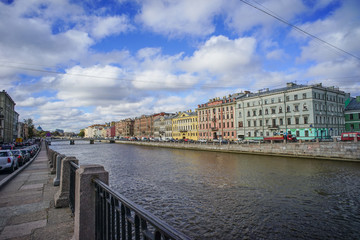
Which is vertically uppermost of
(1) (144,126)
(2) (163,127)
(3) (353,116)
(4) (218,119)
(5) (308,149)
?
(4) (218,119)

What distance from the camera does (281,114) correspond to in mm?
52969

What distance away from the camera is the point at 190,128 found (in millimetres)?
85562

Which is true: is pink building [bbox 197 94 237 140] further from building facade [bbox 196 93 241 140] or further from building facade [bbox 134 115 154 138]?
building facade [bbox 134 115 154 138]

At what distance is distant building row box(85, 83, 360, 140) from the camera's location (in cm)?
4800

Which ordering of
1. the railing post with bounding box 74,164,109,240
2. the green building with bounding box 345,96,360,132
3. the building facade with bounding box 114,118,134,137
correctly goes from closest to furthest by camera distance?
the railing post with bounding box 74,164,109,240 → the green building with bounding box 345,96,360,132 → the building facade with bounding box 114,118,134,137

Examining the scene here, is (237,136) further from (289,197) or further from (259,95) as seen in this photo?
(289,197)

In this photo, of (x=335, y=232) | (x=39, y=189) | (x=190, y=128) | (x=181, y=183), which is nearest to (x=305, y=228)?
(x=335, y=232)

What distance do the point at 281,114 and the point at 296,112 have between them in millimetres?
3668

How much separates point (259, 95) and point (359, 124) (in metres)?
23.4

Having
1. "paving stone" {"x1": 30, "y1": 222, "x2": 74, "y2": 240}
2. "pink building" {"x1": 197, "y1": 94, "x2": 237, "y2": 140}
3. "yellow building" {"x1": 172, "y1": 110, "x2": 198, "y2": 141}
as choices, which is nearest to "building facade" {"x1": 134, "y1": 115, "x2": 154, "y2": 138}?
"yellow building" {"x1": 172, "y1": 110, "x2": 198, "y2": 141}

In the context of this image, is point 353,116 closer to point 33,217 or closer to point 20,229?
point 33,217

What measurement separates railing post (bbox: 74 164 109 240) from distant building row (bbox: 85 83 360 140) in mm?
51719

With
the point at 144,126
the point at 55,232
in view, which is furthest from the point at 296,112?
the point at 144,126

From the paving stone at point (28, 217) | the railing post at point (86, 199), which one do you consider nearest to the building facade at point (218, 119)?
the paving stone at point (28, 217)
